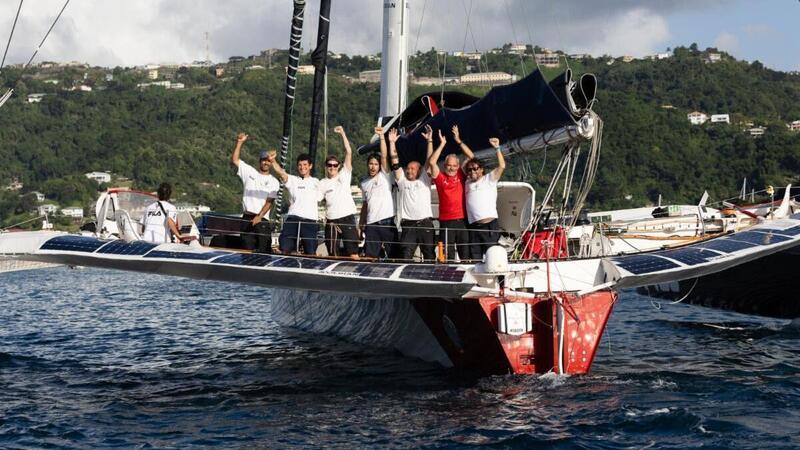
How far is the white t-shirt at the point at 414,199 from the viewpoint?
12383 millimetres

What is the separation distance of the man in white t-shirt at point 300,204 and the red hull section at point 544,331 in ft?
7.65

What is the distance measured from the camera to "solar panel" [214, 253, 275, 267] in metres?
11.6

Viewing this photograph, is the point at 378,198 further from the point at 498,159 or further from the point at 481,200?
the point at 498,159

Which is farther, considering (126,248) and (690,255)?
(126,248)

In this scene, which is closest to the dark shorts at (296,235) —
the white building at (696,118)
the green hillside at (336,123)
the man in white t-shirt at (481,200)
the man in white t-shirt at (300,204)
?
the man in white t-shirt at (300,204)

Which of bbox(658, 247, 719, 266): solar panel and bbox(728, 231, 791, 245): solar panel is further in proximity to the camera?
bbox(728, 231, 791, 245): solar panel

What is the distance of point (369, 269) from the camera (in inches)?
445

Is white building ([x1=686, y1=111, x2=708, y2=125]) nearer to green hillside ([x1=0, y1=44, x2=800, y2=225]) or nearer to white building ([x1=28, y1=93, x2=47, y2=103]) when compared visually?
green hillside ([x1=0, y1=44, x2=800, y2=225])

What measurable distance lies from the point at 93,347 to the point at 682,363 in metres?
9.58

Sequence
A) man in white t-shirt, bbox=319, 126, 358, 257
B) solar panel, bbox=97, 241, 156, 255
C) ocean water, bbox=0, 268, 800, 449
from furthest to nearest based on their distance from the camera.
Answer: man in white t-shirt, bbox=319, 126, 358, 257 → solar panel, bbox=97, 241, 156, 255 → ocean water, bbox=0, 268, 800, 449

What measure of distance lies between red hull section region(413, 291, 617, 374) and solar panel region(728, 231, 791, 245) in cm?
275

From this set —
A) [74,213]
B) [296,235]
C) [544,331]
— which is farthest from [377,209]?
[74,213]

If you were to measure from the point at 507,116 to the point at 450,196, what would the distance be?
1.23 meters

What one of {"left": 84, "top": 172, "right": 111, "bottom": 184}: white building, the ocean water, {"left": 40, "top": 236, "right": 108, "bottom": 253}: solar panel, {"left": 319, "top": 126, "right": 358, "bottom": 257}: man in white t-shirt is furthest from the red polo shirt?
{"left": 84, "top": 172, "right": 111, "bottom": 184}: white building
